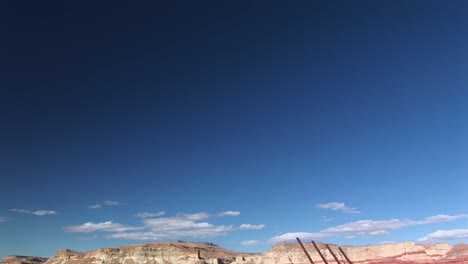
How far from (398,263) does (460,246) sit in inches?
2410

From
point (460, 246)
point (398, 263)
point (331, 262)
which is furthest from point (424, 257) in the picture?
point (398, 263)

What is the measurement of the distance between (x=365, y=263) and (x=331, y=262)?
14328mm

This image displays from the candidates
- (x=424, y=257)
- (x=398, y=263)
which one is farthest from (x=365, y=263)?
(x=398, y=263)

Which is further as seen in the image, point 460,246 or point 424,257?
point 424,257

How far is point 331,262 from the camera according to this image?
187 m

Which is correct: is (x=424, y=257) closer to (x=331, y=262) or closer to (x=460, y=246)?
(x=460, y=246)

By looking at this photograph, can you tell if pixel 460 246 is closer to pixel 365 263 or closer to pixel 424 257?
pixel 424 257

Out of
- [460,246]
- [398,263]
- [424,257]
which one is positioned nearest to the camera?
[398,263]

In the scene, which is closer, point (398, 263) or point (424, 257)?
point (398, 263)

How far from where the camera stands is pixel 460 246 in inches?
6969

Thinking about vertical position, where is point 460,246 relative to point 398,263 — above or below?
above

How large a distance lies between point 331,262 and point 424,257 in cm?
4754

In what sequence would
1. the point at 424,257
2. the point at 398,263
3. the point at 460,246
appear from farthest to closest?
the point at 424,257, the point at 460,246, the point at 398,263

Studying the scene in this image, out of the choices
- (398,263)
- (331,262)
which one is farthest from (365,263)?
(398,263)
